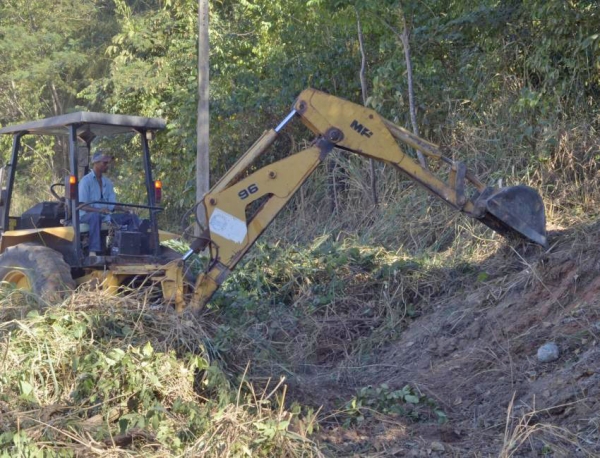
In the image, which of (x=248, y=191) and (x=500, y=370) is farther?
(x=248, y=191)

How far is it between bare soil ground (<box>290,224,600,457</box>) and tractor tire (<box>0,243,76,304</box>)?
2.38m

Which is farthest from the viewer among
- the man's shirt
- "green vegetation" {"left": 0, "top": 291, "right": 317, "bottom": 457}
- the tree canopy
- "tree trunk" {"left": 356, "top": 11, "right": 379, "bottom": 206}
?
"tree trunk" {"left": 356, "top": 11, "right": 379, "bottom": 206}

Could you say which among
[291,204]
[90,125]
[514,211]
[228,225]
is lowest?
[291,204]

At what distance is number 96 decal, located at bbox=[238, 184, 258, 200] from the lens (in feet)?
25.3

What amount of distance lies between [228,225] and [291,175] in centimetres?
72

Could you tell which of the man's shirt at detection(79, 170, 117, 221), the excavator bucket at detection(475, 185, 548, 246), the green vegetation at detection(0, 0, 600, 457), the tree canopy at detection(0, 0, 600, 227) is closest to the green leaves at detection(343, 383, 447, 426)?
the green vegetation at detection(0, 0, 600, 457)

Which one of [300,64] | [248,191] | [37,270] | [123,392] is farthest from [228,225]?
[300,64]

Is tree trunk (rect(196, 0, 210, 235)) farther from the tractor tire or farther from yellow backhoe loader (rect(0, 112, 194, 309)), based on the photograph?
the tractor tire

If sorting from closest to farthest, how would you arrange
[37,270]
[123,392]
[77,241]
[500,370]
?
[123,392] → [500,370] → [37,270] → [77,241]

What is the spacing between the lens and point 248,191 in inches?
304

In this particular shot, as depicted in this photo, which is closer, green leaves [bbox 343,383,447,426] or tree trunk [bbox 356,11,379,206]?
green leaves [bbox 343,383,447,426]

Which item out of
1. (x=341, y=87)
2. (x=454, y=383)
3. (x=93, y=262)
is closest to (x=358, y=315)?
(x=454, y=383)

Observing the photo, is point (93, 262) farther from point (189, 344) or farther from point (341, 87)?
point (341, 87)

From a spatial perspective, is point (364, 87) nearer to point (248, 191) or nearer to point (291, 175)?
point (291, 175)
